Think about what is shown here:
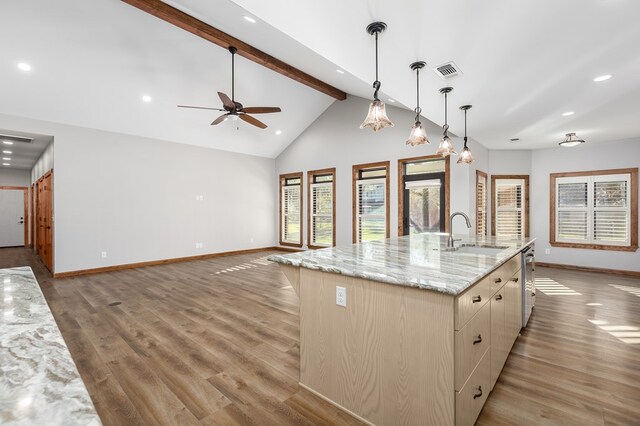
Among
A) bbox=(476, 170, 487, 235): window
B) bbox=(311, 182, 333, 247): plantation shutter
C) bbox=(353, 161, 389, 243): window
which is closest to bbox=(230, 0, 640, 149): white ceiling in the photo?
bbox=(476, 170, 487, 235): window

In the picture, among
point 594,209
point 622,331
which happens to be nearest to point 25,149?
point 622,331

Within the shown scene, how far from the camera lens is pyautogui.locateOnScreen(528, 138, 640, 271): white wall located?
5707 mm

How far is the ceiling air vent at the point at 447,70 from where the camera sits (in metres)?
3.04

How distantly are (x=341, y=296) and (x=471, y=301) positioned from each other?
0.74 metres

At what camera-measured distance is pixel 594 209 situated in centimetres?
604

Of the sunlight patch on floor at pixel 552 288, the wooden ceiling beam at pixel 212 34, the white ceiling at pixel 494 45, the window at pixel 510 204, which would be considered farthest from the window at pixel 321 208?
the sunlight patch on floor at pixel 552 288

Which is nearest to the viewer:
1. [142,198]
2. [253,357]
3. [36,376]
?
[36,376]

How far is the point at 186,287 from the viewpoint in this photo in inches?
189

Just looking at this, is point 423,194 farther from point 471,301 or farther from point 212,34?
point 471,301

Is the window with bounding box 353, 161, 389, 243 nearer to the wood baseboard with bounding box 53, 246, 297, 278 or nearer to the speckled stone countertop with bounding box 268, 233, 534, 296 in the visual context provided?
the wood baseboard with bounding box 53, 246, 297, 278

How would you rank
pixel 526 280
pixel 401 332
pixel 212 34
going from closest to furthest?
pixel 401 332 → pixel 526 280 → pixel 212 34

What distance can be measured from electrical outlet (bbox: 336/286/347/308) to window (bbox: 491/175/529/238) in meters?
6.15

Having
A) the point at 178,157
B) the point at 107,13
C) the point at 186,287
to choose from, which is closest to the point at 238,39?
the point at 107,13

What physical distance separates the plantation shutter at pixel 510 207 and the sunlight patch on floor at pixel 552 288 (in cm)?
164
